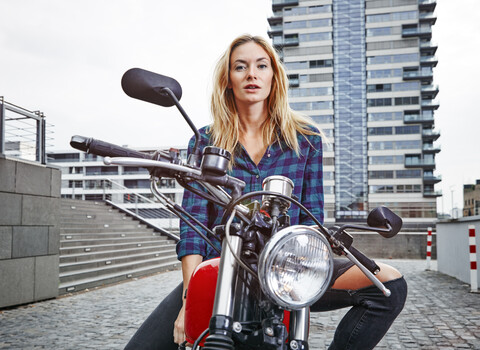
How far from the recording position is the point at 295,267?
112cm

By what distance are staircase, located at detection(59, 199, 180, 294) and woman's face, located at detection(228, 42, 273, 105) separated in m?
7.74

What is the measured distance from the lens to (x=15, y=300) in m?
7.35

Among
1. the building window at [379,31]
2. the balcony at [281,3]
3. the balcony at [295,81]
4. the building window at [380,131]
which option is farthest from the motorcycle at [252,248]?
the balcony at [281,3]

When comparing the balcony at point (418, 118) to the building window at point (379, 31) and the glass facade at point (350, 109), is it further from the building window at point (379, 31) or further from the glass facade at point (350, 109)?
the building window at point (379, 31)

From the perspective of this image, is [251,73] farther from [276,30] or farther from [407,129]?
[276,30]

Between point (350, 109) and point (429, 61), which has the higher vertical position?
point (429, 61)

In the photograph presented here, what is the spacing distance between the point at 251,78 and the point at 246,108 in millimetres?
165

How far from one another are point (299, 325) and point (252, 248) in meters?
0.22

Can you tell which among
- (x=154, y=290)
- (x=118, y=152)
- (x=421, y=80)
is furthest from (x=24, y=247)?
(x=421, y=80)

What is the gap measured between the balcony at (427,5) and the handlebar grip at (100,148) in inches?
3021

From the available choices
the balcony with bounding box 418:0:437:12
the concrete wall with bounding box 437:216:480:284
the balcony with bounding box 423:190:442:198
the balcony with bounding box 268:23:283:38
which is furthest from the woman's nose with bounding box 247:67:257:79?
the balcony with bounding box 418:0:437:12

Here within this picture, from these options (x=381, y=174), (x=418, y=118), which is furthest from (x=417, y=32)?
(x=381, y=174)

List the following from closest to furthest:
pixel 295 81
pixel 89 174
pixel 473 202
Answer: pixel 473 202, pixel 295 81, pixel 89 174

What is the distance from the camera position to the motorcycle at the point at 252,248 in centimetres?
109
